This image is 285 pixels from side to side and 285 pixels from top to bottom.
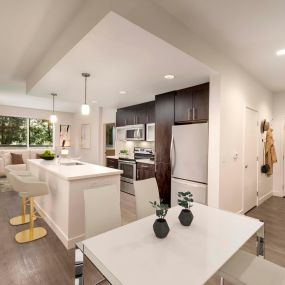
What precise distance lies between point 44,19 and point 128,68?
1.08 meters

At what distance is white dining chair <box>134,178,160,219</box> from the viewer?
6.84ft

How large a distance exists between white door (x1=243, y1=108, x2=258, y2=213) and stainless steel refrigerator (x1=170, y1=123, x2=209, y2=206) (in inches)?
42.4

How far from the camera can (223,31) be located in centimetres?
226

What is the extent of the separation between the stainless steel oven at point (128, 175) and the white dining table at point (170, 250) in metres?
3.24

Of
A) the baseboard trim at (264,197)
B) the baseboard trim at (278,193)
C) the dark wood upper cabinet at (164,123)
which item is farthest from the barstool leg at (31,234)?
the baseboard trim at (278,193)

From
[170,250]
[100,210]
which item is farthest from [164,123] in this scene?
[170,250]

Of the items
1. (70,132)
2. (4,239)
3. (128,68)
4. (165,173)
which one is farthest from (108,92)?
(70,132)

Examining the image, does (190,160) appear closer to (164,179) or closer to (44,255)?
(164,179)

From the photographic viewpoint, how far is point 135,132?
5164mm

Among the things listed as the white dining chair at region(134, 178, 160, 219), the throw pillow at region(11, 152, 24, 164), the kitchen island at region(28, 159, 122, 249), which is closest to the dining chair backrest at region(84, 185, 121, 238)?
the white dining chair at region(134, 178, 160, 219)

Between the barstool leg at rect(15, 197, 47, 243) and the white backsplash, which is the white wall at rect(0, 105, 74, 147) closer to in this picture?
the white backsplash

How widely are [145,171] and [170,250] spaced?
11.0 feet

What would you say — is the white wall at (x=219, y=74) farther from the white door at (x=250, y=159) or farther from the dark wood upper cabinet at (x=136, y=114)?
the dark wood upper cabinet at (x=136, y=114)

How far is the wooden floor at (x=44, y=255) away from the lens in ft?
6.32
